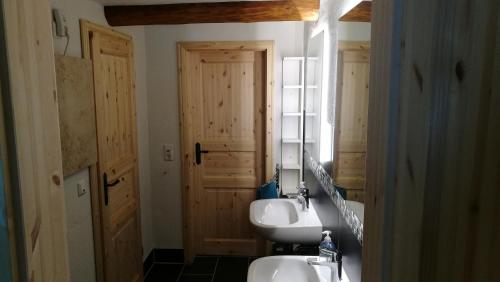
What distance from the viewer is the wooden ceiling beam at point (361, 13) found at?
1.36 m

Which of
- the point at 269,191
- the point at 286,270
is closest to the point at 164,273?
the point at 269,191

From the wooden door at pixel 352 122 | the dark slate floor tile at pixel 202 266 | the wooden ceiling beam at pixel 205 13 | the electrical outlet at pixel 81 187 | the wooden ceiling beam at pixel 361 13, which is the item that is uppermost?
the wooden ceiling beam at pixel 205 13

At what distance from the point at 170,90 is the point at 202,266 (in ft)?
5.81

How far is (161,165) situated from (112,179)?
0.87 metres

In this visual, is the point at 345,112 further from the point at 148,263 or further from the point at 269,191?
the point at 148,263

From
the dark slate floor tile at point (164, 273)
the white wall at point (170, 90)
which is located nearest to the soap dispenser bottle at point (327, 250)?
the white wall at point (170, 90)

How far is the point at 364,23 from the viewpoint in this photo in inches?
55.4

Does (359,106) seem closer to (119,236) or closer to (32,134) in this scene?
(32,134)

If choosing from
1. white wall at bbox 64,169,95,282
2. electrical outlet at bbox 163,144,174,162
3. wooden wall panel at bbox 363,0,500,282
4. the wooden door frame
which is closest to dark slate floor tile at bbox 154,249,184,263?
the wooden door frame

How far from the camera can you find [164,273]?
3473 mm

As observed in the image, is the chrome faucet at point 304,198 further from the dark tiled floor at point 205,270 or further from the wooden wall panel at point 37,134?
the wooden wall panel at point 37,134

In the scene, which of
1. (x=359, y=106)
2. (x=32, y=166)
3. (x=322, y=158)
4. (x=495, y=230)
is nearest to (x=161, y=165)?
(x=322, y=158)

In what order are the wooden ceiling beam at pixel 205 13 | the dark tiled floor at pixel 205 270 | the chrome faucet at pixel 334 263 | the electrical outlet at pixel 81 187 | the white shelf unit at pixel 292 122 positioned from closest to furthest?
the chrome faucet at pixel 334 263
the electrical outlet at pixel 81 187
the wooden ceiling beam at pixel 205 13
the white shelf unit at pixel 292 122
the dark tiled floor at pixel 205 270

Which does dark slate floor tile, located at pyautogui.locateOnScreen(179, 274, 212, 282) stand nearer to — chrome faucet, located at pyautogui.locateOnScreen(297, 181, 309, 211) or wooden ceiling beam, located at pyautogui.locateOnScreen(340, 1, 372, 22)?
chrome faucet, located at pyautogui.locateOnScreen(297, 181, 309, 211)
